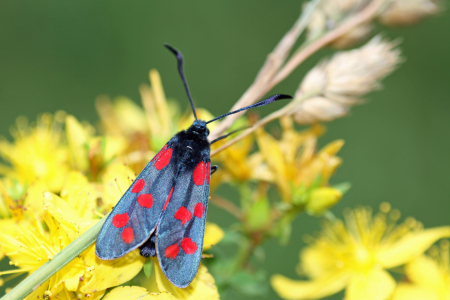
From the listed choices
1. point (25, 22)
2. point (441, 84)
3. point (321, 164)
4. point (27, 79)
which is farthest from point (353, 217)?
point (25, 22)

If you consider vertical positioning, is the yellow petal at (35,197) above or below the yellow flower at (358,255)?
above

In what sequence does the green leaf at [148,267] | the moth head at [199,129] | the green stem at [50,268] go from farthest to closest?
the moth head at [199,129]
the green leaf at [148,267]
the green stem at [50,268]

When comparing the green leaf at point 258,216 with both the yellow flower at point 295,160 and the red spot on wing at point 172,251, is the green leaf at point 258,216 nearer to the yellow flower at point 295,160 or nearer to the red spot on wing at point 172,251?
the yellow flower at point 295,160

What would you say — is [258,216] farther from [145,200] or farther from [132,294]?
[132,294]

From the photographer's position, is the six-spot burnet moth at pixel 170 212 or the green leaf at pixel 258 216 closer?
the six-spot burnet moth at pixel 170 212

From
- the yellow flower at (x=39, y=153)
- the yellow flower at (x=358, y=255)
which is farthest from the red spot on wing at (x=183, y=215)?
the yellow flower at (x=358, y=255)

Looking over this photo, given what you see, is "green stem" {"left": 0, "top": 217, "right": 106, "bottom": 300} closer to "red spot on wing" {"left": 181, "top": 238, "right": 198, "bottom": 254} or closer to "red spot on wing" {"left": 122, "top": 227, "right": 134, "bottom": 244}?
"red spot on wing" {"left": 122, "top": 227, "right": 134, "bottom": 244}

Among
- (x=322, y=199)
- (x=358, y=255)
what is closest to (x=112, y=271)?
(x=322, y=199)

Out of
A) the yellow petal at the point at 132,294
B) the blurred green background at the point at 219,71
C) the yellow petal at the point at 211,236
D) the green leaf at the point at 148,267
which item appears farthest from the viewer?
the blurred green background at the point at 219,71
